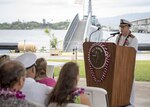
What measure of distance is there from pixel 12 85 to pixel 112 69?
7.13ft

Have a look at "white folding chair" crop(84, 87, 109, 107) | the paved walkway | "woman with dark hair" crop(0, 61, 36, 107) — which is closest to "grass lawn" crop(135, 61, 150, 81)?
the paved walkway

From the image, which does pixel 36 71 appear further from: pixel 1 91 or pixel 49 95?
pixel 1 91

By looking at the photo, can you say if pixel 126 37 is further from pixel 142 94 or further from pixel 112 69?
pixel 142 94

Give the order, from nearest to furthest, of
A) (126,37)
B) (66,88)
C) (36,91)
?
(66,88)
(36,91)
(126,37)

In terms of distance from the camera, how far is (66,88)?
8.22 ft

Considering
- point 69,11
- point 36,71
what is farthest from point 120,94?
point 69,11

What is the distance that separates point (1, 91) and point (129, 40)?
2.66 metres

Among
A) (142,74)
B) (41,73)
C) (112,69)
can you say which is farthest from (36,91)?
(142,74)

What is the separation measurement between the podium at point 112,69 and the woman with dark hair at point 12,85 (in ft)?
7.01

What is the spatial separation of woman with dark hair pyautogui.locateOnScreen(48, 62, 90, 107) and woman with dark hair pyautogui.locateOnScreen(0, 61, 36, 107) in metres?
0.24

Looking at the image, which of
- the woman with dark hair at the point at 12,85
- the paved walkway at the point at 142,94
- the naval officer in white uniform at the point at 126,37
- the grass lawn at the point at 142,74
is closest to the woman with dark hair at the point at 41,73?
the woman with dark hair at the point at 12,85

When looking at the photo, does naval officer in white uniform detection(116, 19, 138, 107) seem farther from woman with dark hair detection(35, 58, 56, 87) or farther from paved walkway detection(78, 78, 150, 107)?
woman with dark hair detection(35, 58, 56, 87)

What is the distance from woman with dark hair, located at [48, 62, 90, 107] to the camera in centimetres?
250

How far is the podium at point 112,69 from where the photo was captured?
14.3 feet
